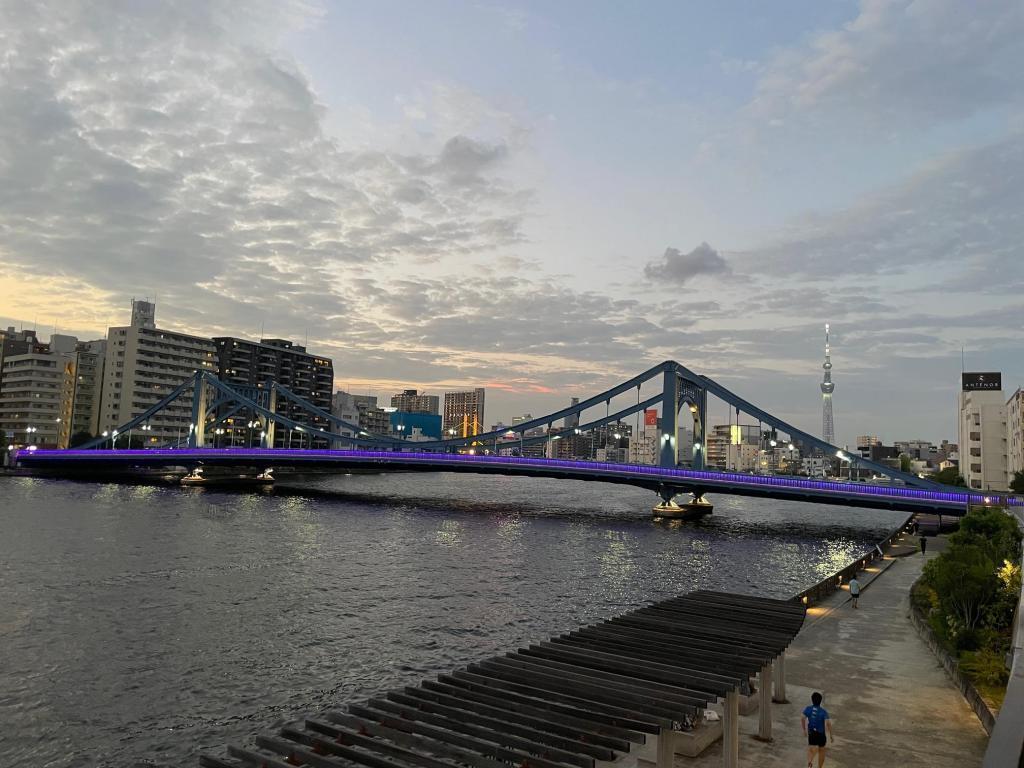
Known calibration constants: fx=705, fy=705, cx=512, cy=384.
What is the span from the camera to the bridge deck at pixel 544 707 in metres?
10.8

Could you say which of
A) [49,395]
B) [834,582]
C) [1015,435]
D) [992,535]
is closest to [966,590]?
[834,582]

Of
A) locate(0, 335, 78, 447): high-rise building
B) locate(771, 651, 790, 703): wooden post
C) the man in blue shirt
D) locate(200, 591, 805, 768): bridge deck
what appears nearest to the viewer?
locate(200, 591, 805, 768): bridge deck

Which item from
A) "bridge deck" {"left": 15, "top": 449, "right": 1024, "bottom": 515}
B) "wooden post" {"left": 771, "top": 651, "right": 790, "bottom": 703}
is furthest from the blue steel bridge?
"wooden post" {"left": 771, "top": 651, "right": 790, "bottom": 703}

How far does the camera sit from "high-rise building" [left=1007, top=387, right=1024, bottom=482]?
10300 cm

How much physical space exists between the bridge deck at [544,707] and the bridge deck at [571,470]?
64572 millimetres

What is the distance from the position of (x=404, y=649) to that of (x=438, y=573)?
18875 mm

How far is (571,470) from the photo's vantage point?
94.8 m

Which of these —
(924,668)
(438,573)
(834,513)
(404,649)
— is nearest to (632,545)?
(438,573)

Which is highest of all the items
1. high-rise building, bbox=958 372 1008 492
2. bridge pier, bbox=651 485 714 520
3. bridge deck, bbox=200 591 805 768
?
high-rise building, bbox=958 372 1008 492

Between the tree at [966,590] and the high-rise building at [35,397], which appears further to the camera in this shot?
the high-rise building at [35,397]

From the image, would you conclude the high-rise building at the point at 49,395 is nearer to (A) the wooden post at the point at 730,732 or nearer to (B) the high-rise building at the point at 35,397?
(B) the high-rise building at the point at 35,397

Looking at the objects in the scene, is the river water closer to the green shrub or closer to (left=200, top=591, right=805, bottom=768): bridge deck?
(left=200, top=591, right=805, bottom=768): bridge deck

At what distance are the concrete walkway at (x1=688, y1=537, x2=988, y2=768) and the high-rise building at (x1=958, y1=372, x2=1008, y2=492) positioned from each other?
106 metres

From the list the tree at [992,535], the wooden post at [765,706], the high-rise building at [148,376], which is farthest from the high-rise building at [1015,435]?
the high-rise building at [148,376]
